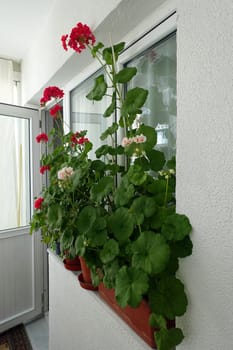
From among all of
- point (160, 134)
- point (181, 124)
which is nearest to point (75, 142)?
point (160, 134)

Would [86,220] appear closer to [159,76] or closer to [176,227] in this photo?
[176,227]

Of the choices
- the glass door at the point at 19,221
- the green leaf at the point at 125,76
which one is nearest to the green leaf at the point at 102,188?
the green leaf at the point at 125,76

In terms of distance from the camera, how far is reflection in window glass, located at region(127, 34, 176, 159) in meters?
0.99

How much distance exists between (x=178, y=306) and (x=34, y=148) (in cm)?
210

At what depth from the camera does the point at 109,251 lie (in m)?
0.73

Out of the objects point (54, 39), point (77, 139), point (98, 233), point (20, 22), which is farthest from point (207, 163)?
point (20, 22)

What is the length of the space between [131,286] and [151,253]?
0.33ft

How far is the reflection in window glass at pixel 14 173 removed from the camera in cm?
230

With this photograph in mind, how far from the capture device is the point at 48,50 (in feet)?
5.77

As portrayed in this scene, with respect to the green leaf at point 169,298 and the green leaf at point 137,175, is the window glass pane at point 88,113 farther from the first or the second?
the green leaf at point 169,298

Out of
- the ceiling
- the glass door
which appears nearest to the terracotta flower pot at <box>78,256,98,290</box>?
the glass door

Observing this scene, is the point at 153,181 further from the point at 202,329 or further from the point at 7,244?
the point at 7,244

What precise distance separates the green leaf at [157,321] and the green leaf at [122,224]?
22 centimetres

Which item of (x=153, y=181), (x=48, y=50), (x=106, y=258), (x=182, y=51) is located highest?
(x=48, y=50)
